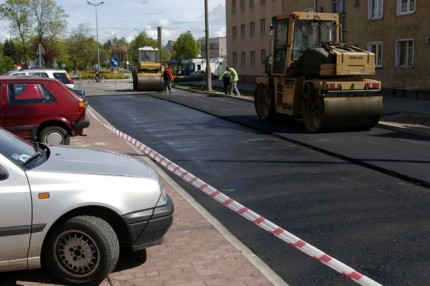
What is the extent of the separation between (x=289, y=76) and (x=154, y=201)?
1097 cm

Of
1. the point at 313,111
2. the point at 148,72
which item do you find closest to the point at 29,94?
the point at 313,111

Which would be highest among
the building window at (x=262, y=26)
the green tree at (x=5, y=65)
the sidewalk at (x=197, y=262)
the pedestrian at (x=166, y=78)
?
the building window at (x=262, y=26)

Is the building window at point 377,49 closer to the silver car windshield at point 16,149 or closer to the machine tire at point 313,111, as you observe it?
the machine tire at point 313,111

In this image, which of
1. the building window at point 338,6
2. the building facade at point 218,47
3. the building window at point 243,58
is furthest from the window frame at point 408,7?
the building facade at point 218,47

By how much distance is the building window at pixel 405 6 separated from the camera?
1007 inches

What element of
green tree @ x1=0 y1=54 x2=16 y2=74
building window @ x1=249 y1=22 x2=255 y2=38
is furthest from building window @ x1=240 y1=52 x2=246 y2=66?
green tree @ x1=0 y1=54 x2=16 y2=74

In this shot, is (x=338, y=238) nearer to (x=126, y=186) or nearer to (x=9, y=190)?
(x=126, y=186)

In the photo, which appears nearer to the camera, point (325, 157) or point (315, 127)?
point (325, 157)

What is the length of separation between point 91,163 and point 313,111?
32.3 feet

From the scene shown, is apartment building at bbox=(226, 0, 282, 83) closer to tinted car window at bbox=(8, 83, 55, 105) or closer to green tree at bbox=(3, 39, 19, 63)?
tinted car window at bbox=(8, 83, 55, 105)

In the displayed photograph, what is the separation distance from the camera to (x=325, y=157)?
33.1ft

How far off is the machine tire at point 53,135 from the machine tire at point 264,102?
24.4ft

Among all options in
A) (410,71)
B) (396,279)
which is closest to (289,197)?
(396,279)

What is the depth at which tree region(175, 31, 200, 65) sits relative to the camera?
356 ft
